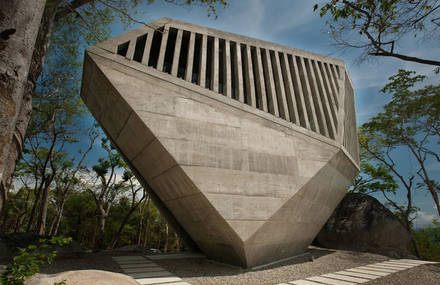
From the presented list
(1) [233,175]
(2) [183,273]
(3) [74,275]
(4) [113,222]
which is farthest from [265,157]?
(4) [113,222]

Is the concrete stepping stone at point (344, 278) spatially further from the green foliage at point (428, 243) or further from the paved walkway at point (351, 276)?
the green foliage at point (428, 243)

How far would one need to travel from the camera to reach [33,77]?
190 inches

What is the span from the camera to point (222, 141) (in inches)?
279

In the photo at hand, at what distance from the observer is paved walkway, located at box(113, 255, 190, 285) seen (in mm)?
5988

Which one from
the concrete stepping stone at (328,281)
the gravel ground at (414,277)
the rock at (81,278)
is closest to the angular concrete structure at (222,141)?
the concrete stepping stone at (328,281)

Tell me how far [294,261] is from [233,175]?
460 cm

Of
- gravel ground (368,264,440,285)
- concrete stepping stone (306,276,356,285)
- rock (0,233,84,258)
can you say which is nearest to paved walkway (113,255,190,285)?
rock (0,233,84,258)

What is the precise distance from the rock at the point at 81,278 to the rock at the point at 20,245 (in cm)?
625

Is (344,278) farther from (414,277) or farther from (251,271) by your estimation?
(251,271)

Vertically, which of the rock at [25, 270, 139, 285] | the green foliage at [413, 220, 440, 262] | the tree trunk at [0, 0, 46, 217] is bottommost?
the green foliage at [413, 220, 440, 262]

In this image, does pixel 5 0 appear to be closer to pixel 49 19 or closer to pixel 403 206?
pixel 49 19

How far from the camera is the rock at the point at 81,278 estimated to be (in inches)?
104

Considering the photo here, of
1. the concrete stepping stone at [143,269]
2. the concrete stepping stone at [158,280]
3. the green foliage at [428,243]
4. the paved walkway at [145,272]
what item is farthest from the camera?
the green foliage at [428,243]

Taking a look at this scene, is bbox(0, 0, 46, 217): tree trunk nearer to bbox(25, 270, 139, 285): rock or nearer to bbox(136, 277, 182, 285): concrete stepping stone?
bbox(25, 270, 139, 285): rock
